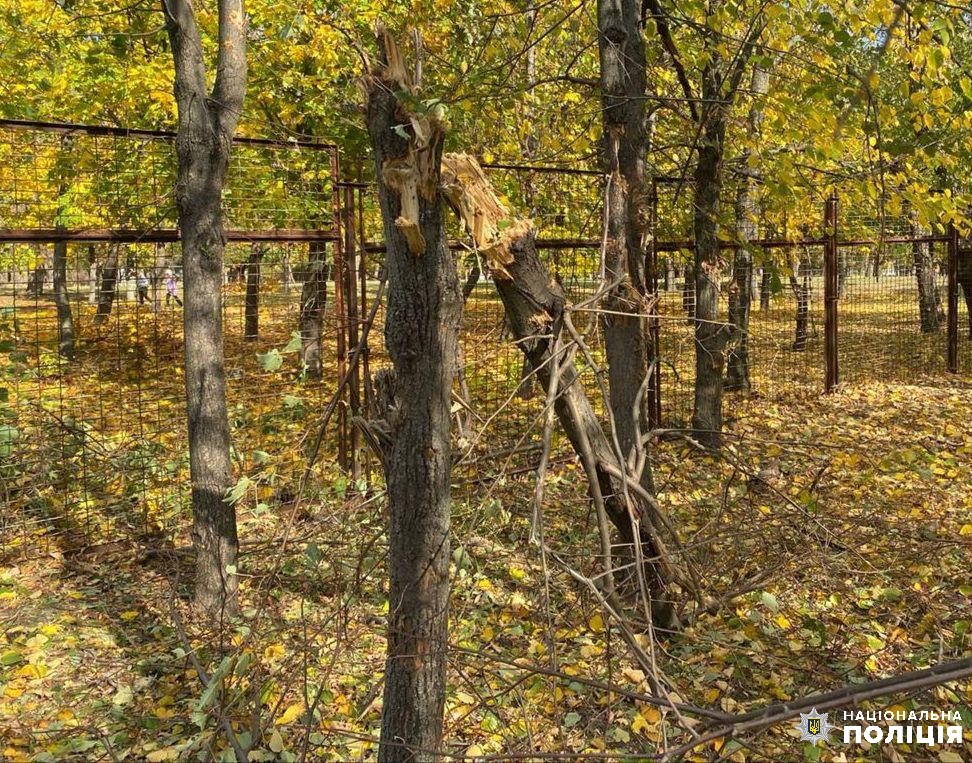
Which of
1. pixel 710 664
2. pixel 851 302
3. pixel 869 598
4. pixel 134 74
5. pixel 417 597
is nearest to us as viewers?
pixel 417 597

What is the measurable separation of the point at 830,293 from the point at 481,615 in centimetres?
711

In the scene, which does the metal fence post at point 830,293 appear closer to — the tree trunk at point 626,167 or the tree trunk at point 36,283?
the tree trunk at point 626,167

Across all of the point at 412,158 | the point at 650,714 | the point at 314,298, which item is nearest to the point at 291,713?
the point at 650,714

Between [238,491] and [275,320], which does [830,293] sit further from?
[275,320]

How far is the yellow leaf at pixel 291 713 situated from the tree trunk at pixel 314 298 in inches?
104

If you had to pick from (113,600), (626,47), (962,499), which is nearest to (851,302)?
(962,499)

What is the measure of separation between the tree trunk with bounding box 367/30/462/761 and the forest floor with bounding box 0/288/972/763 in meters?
0.14

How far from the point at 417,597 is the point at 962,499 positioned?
5.12 meters

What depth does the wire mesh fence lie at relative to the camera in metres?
5.00

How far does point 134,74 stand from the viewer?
27.4 ft

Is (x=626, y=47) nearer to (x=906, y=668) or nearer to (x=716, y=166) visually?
(x=716, y=166)

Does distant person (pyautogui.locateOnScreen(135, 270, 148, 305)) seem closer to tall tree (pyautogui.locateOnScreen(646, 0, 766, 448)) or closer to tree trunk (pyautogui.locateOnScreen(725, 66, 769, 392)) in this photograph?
tall tree (pyautogui.locateOnScreen(646, 0, 766, 448))

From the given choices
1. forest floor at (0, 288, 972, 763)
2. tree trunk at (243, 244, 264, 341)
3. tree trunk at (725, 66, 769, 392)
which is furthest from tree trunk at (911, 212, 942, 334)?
tree trunk at (243, 244, 264, 341)

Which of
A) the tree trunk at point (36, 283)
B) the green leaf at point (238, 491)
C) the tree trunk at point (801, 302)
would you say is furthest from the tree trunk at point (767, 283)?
the tree trunk at point (36, 283)
